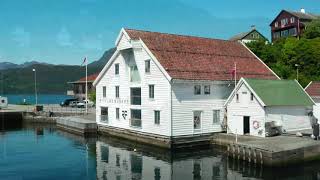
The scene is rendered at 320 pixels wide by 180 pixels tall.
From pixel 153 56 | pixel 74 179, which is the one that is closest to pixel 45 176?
pixel 74 179

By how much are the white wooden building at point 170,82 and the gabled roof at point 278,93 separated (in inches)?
133

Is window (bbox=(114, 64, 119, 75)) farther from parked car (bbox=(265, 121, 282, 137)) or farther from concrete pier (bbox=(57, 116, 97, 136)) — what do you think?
parked car (bbox=(265, 121, 282, 137))

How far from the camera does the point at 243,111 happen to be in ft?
142

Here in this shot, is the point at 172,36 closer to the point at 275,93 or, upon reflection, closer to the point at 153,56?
the point at 153,56

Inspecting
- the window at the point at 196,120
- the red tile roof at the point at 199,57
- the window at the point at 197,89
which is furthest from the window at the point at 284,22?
the window at the point at 196,120

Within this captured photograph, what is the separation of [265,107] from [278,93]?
342 centimetres

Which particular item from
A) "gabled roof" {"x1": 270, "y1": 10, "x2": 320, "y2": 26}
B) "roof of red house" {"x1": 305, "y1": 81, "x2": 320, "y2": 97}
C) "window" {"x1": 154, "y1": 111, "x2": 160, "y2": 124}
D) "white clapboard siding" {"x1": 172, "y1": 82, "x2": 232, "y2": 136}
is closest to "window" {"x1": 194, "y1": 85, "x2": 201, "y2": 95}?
"white clapboard siding" {"x1": 172, "y1": 82, "x2": 232, "y2": 136}

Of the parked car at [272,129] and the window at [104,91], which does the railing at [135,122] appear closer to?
the window at [104,91]

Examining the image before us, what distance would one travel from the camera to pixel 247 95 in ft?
→ 141

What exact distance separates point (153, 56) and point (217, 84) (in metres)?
7.55

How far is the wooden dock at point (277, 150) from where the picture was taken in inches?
1340

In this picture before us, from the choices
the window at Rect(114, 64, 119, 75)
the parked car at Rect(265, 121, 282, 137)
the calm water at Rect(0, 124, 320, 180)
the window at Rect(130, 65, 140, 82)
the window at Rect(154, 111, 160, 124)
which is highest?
the window at Rect(114, 64, 119, 75)

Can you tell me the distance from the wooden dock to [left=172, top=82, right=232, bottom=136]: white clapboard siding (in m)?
6.48

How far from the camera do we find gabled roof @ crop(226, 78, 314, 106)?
136 ft
